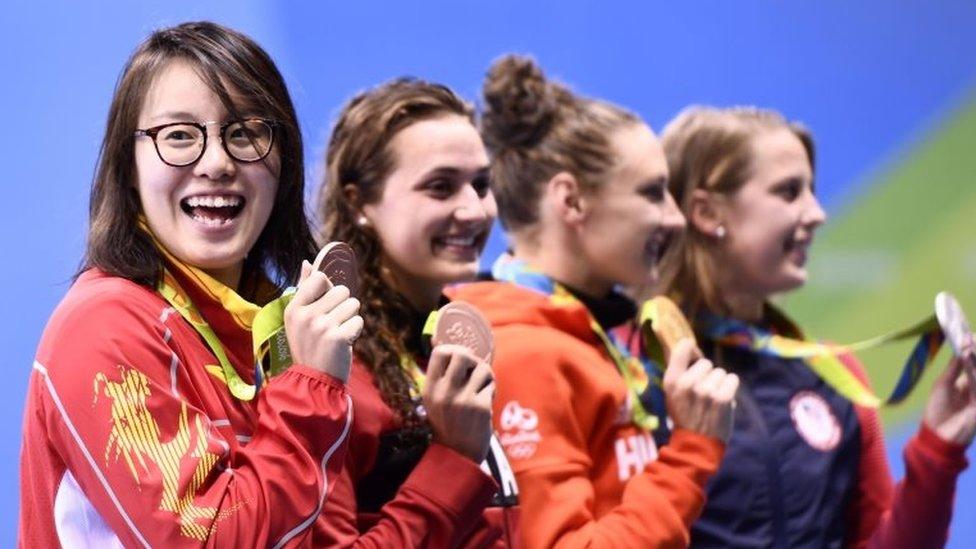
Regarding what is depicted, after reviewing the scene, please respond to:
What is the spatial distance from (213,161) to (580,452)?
2.97 ft

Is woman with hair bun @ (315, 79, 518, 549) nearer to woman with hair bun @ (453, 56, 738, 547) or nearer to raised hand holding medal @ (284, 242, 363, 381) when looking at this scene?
woman with hair bun @ (453, 56, 738, 547)

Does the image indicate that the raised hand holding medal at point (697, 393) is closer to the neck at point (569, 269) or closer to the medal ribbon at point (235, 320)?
the neck at point (569, 269)

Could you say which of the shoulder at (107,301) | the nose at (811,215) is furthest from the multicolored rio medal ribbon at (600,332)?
the shoulder at (107,301)

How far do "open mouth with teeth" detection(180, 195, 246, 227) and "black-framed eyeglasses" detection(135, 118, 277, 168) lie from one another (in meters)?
0.05

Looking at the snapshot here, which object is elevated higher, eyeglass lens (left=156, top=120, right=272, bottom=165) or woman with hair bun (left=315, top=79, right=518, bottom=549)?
eyeglass lens (left=156, top=120, right=272, bottom=165)

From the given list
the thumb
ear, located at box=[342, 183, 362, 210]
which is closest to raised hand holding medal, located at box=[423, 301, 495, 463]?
ear, located at box=[342, 183, 362, 210]

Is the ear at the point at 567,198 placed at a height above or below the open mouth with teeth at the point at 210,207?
below

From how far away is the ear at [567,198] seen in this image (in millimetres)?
3059

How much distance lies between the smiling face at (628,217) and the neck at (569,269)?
0.01 m

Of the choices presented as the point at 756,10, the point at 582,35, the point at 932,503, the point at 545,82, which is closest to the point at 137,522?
the point at 545,82

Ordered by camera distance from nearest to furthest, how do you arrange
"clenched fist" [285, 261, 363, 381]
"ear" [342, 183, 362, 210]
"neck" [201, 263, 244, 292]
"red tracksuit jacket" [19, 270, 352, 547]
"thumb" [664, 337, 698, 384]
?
"red tracksuit jacket" [19, 270, 352, 547] < "clenched fist" [285, 261, 363, 381] < "neck" [201, 263, 244, 292] < "ear" [342, 183, 362, 210] < "thumb" [664, 337, 698, 384]

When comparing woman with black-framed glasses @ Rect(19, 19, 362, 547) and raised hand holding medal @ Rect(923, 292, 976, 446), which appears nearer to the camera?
woman with black-framed glasses @ Rect(19, 19, 362, 547)

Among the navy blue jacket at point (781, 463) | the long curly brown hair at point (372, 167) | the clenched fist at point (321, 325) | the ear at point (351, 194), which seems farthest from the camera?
the navy blue jacket at point (781, 463)

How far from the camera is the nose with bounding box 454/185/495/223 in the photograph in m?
2.63
